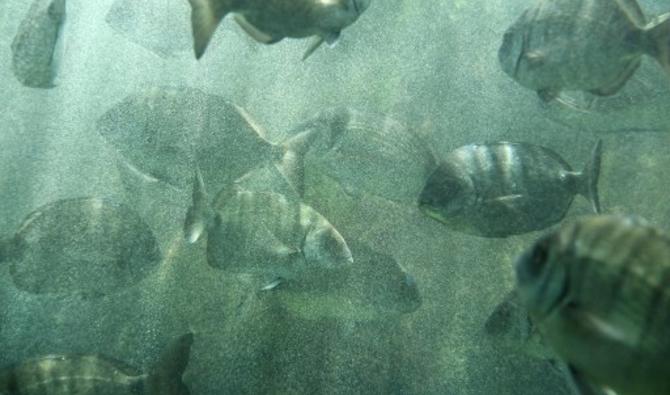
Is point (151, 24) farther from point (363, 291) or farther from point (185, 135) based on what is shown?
point (363, 291)

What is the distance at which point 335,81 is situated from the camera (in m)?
7.14

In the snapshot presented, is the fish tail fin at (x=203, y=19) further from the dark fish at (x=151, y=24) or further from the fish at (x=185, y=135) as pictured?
the dark fish at (x=151, y=24)

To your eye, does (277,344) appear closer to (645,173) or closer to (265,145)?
(265,145)

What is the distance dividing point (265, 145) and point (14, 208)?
12.6 feet

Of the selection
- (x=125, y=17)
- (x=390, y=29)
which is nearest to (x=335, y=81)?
(x=390, y=29)

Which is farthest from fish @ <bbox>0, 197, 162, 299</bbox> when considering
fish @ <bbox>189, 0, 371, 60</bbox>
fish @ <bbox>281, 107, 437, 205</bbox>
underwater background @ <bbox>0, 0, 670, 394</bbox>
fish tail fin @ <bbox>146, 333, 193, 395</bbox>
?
fish @ <bbox>189, 0, 371, 60</bbox>

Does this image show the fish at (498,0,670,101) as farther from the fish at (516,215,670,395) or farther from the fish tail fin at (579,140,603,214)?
the fish at (516,215,670,395)

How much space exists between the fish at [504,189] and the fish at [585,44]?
45 cm

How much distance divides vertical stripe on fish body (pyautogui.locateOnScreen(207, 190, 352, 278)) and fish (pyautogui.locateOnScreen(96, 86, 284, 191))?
818 millimetres

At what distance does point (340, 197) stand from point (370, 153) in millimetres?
976

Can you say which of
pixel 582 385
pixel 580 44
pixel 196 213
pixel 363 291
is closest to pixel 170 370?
pixel 196 213

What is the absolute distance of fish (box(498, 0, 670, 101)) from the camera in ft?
9.91

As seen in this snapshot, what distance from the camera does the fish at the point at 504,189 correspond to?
3381 mm

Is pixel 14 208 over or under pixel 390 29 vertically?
under
